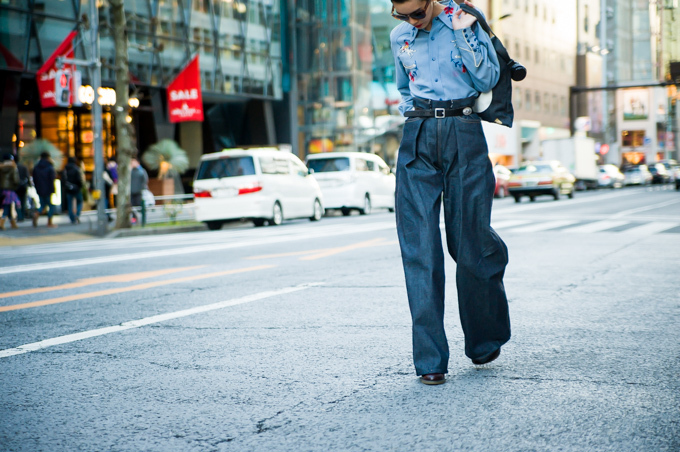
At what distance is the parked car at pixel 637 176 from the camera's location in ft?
194

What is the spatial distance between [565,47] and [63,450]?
7805cm

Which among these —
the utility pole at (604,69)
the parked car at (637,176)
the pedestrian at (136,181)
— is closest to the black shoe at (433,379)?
the pedestrian at (136,181)

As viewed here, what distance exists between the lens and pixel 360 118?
44.6 meters

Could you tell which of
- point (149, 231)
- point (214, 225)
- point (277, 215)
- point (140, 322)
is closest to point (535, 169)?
point (277, 215)

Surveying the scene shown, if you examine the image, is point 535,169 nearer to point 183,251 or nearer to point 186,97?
point 186,97

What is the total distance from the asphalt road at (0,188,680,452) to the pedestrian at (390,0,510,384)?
0.33 metres

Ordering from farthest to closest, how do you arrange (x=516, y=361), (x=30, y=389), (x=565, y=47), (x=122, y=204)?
1. (x=565, y=47)
2. (x=122, y=204)
3. (x=516, y=361)
4. (x=30, y=389)

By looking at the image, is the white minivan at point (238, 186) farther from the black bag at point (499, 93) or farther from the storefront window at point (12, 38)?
the black bag at point (499, 93)

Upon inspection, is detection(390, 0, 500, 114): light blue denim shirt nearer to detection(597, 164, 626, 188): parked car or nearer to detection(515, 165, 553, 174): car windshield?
detection(515, 165, 553, 174): car windshield

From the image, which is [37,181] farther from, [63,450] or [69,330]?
[63,450]

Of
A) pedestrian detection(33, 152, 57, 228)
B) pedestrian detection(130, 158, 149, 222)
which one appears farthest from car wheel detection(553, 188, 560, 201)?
pedestrian detection(33, 152, 57, 228)

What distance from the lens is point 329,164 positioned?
24.7 metres

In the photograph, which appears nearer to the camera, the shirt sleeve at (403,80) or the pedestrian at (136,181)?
the shirt sleeve at (403,80)

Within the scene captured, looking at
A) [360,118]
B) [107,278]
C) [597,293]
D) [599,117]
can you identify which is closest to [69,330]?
[107,278]
